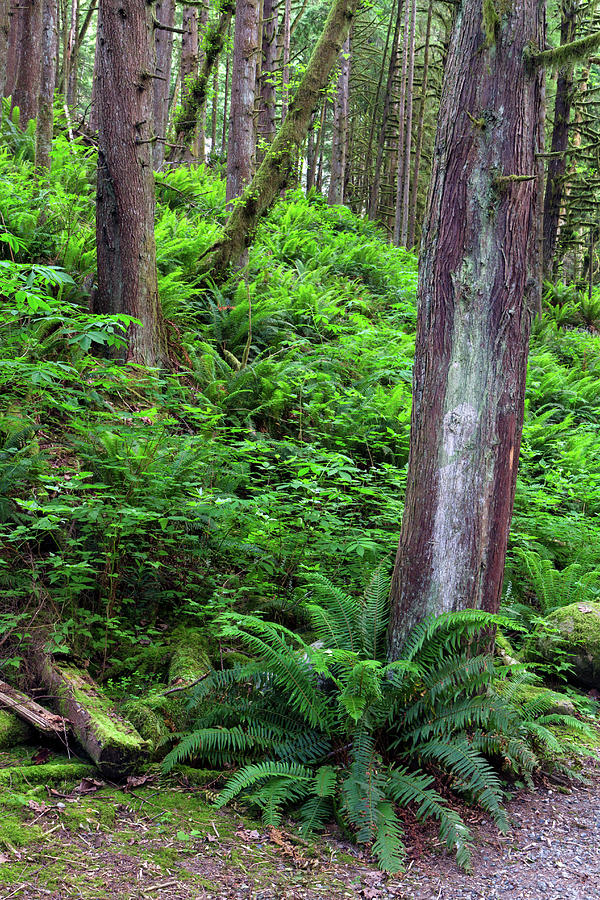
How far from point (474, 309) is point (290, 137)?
5989mm

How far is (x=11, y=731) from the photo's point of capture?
3096mm

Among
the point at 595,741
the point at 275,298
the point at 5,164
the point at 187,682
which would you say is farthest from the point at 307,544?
the point at 5,164

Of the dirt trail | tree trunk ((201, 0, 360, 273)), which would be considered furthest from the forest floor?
tree trunk ((201, 0, 360, 273))

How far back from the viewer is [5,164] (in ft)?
26.5

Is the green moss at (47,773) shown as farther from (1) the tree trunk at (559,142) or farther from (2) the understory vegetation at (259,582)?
(1) the tree trunk at (559,142)

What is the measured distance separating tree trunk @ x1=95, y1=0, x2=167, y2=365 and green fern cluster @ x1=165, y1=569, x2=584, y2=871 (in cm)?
381

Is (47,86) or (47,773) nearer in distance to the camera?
(47,773)

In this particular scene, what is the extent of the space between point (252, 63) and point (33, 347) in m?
6.68

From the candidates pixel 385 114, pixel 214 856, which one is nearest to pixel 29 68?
pixel 214 856

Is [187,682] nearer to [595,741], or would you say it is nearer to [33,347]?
[595,741]

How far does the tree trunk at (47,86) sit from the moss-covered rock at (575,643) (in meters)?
7.24

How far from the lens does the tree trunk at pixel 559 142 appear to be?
45.4ft

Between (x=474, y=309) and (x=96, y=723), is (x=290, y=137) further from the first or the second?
(x=96, y=723)

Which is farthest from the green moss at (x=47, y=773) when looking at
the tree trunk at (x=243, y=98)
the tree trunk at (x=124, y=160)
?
the tree trunk at (x=243, y=98)
